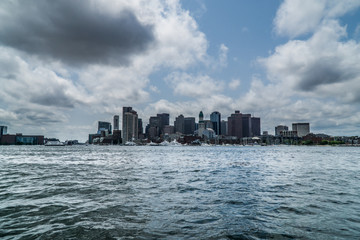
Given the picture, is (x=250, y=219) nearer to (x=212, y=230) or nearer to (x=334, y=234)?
(x=212, y=230)

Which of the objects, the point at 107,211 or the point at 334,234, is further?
the point at 107,211

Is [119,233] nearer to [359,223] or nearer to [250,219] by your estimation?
[250,219]

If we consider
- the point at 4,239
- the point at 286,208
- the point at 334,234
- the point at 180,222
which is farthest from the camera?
the point at 286,208

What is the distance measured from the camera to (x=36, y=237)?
9797 mm

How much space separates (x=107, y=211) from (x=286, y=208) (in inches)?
443

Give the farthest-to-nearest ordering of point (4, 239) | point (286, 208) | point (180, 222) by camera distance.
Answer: point (286, 208)
point (180, 222)
point (4, 239)

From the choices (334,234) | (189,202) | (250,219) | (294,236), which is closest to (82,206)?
(189,202)

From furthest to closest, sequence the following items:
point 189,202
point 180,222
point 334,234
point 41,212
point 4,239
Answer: point 189,202 → point 41,212 → point 180,222 → point 334,234 → point 4,239

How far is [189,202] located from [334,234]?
340 inches

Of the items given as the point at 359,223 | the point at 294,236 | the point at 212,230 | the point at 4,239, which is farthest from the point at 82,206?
the point at 359,223

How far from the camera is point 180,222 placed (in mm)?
11859

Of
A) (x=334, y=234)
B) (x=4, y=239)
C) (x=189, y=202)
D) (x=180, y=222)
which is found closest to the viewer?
(x=4, y=239)

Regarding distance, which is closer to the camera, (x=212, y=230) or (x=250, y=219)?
(x=212, y=230)

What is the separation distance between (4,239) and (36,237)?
129cm
